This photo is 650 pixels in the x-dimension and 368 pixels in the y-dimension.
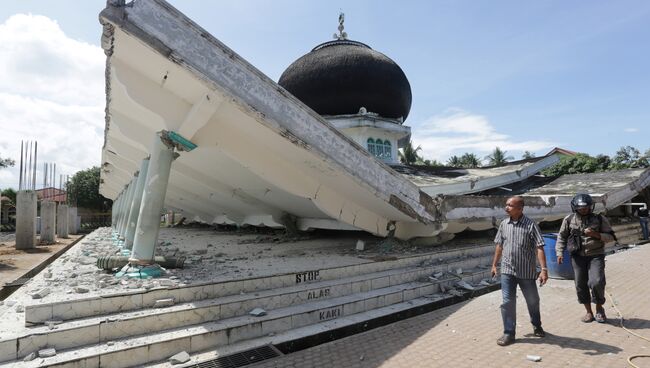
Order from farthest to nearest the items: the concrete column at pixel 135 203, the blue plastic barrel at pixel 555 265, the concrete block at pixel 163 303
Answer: the blue plastic barrel at pixel 555 265 → the concrete column at pixel 135 203 → the concrete block at pixel 163 303

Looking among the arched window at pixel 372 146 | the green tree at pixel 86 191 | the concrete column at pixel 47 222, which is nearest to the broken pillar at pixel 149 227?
the arched window at pixel 372 146

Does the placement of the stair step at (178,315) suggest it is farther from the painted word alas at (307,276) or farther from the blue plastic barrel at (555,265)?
the blue plastic barrel at (555,265)

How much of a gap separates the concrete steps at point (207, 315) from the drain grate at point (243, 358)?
0.84 feet

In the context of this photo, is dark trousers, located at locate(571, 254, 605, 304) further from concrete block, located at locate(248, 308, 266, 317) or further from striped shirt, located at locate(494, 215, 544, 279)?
concrete block, located at locate(248, 308, 266, 317)

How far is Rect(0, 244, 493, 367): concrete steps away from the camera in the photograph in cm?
337

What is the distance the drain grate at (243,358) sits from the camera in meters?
3.52

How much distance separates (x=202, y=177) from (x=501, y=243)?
22.4 feet

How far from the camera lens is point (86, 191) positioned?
120 feet

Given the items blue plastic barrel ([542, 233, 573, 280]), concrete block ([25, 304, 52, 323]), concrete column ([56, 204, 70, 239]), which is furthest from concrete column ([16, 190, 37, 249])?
blue plastic barrel ([542, 233, 573, 280])

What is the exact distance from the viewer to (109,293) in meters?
4.01

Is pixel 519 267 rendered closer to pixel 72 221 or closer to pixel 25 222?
pixel 25 222

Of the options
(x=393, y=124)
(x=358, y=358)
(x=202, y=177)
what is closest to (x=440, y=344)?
(x=358, y=358)

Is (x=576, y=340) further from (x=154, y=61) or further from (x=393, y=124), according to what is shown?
(x=393, y=124)

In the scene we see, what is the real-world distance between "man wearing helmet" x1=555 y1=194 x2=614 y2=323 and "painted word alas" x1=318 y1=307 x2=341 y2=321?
283 centimetres
